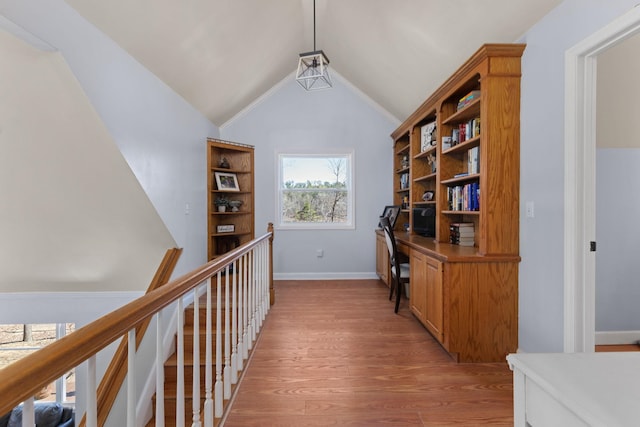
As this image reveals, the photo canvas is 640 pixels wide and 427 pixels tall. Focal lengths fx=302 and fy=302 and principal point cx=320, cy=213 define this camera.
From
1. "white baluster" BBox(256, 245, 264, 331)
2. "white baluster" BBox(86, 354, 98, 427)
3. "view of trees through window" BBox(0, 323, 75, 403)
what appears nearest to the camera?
"white baluster" BBox(86, 354, 98, 427)

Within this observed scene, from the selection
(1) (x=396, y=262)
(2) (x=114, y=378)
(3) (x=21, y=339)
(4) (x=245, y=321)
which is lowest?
(3) (x=21, y=339)

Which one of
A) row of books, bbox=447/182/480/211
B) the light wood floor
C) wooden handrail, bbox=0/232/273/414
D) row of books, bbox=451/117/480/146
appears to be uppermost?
row of books, bbox=451/117/480/146

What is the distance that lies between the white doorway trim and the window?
3265 millimetres

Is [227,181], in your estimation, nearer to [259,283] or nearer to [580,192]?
[259,283]

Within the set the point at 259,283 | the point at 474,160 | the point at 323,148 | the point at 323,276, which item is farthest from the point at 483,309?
the point at 323,148

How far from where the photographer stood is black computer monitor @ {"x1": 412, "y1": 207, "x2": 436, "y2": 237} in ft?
11.5

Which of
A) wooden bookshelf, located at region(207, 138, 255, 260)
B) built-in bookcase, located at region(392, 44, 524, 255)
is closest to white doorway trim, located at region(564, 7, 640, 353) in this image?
built-in bookcase, located at region(392, 44, 524, 255)

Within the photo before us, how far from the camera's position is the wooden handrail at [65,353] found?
20.5 inches

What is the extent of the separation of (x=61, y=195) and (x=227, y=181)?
212cm

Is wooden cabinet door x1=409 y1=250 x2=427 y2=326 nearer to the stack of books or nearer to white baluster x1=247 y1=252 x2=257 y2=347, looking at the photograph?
the stack of books

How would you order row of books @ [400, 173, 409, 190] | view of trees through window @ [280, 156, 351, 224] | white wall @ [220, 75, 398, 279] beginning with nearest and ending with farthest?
row of books @ [400, 173, 409, 190]
white wall @ [220, 75, 398, 279]
view of trees through window @ [280, 156, 351, 224]

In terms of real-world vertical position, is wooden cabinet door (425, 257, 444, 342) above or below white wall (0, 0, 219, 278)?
below

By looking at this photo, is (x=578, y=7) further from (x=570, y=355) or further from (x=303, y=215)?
(x=303, y=215)

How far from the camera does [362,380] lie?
6.73 feet
